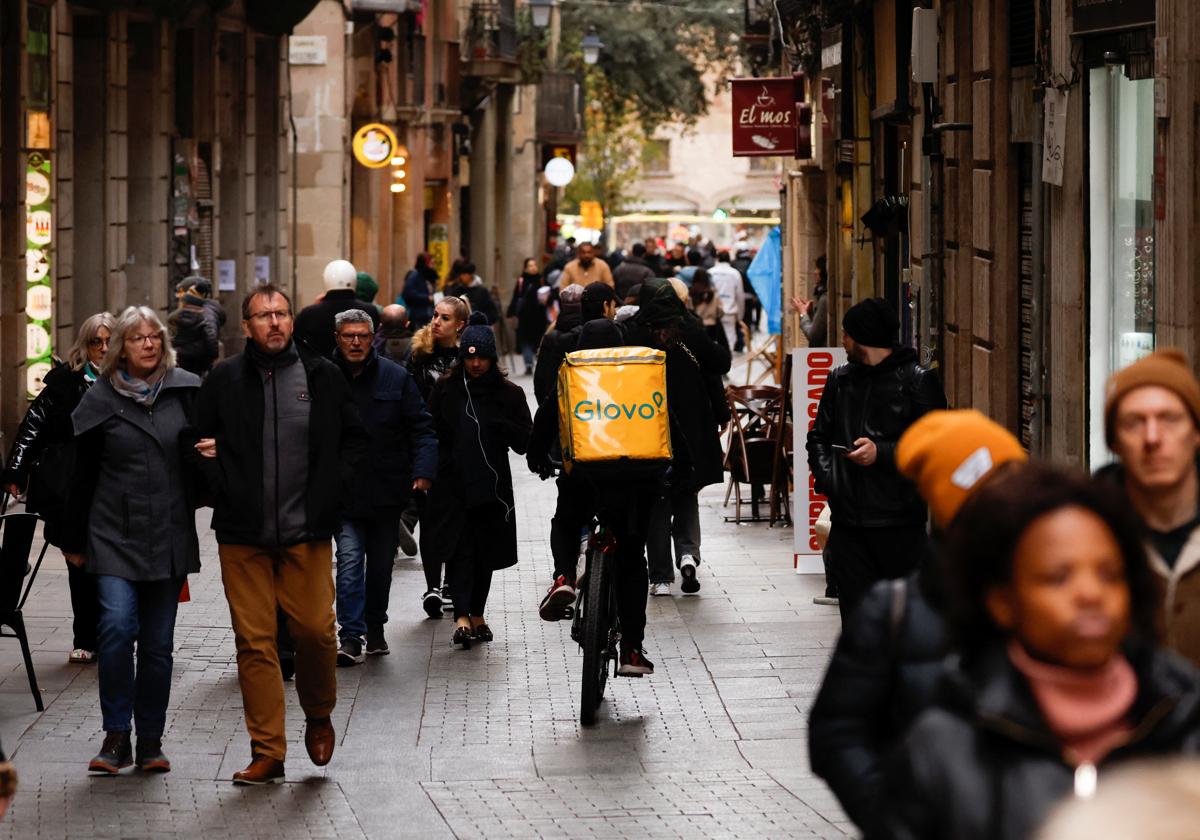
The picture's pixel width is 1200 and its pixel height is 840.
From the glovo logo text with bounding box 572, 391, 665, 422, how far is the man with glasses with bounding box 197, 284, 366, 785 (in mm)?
1513

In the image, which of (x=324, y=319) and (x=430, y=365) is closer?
(x=430, y=365)

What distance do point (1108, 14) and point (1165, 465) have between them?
649 centimetres

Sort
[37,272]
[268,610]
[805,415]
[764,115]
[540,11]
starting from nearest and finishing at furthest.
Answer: [268,610], [805,415], [37,272], [764,115], [540,11]

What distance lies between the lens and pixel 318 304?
13773mm

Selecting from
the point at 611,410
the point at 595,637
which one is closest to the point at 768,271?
the point at 611,410

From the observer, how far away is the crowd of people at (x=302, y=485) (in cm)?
857

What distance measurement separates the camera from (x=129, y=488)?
871 cm

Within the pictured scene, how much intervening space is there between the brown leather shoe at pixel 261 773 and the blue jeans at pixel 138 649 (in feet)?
1.46

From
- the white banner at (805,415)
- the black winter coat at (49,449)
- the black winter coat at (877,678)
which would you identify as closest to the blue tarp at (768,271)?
the white banner at (805,415)

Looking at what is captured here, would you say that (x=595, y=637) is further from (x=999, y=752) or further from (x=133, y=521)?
(x=999, y=752)

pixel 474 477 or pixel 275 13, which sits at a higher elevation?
pixel 275 13

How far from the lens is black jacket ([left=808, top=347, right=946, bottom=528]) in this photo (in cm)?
875

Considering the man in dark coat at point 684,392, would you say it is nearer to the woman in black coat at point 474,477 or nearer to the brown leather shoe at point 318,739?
the woman in black coat at point 474,477

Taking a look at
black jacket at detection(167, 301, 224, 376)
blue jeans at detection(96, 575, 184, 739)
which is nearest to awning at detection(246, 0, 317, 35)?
black jacket at detection(167, 301, 224, 376)
